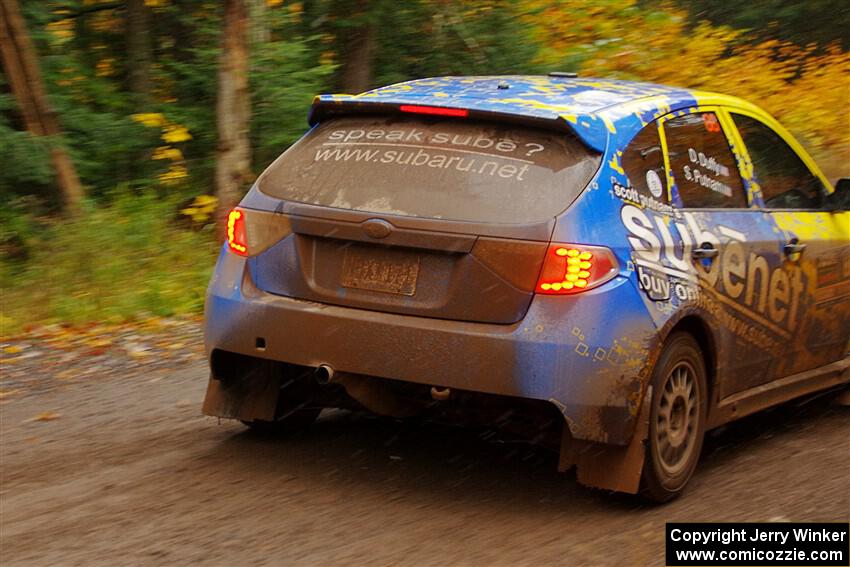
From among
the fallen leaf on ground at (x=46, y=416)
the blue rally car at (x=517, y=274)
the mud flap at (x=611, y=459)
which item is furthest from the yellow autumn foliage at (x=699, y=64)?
the mud flap at (x=611, y=459)

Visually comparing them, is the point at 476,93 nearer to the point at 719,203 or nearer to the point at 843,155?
the point at 719,203

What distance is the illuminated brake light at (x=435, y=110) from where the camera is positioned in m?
5.43

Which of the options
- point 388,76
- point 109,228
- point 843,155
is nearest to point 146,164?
point 109,228

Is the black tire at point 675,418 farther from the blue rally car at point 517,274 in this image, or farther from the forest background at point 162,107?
the forest background at point 162,107

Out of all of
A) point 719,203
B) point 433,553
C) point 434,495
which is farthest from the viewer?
point 719,203

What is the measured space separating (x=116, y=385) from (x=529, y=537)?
3.51 m

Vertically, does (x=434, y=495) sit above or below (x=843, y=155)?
above

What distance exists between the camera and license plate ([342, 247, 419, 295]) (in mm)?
5113

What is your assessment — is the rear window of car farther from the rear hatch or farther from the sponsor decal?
the sponsor decal

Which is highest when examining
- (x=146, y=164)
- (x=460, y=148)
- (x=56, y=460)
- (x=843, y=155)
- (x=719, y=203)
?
(x=460, y=148)

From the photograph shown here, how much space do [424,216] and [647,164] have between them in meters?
1.05

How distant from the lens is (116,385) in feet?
25.0

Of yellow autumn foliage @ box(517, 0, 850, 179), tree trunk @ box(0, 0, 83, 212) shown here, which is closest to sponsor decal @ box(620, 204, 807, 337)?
tree trunk @ box(0, 0, 83, 212)

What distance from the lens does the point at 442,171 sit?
5246mm
